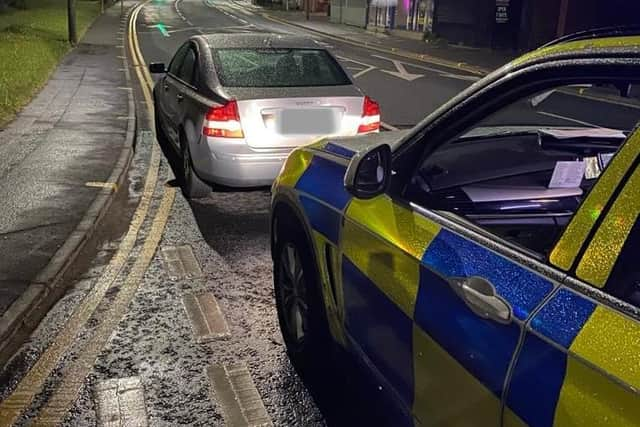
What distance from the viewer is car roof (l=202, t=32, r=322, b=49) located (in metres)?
7.30

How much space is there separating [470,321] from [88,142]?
830cm

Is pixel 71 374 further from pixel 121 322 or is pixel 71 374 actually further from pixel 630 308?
pixel 630 308

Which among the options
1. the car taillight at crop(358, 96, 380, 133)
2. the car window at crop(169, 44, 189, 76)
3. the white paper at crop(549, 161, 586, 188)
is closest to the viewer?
the white paper at crop(549, 161, 586, 188)

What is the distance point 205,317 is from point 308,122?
98.6 inches

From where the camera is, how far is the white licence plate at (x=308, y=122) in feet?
21.4

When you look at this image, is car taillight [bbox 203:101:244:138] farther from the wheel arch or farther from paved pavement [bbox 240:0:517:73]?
paved pavement [bbox 240:0:517:73]

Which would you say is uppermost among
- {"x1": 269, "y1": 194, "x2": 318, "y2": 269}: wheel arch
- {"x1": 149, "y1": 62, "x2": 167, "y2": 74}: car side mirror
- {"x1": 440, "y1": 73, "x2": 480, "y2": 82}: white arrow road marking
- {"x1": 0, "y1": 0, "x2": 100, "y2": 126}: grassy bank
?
{"x1": 149, "y1": 62, "x2": 167, "y2": 74}: car side mirror

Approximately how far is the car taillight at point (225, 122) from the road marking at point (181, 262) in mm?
1095

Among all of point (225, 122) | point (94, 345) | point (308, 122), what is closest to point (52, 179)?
point (225, 122)

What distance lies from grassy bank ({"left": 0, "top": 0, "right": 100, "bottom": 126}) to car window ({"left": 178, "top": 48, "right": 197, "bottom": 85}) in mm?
4185

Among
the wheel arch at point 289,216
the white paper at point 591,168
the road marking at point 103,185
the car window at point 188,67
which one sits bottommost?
the road marking at point 103,185

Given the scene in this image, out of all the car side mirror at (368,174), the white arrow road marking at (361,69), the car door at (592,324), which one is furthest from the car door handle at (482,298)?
the white arrow road marking at (361,69)

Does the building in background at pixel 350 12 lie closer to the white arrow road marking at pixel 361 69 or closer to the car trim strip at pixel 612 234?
the white arrow road marking at pixel 361 69

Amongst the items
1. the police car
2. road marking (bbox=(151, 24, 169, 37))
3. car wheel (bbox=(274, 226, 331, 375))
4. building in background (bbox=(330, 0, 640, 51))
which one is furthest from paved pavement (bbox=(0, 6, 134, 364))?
road marking (bbox=(151, 24, 169, 37))
